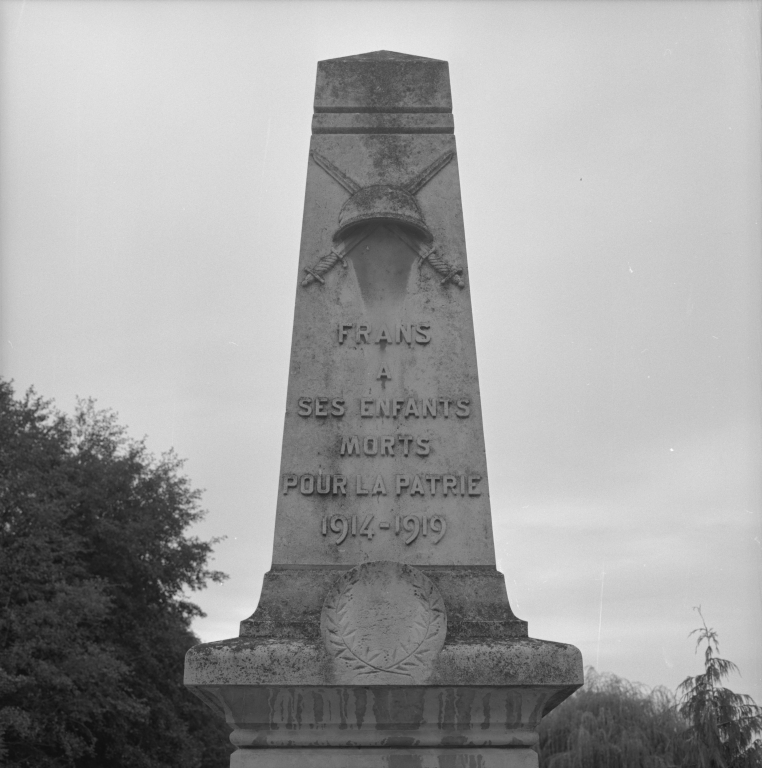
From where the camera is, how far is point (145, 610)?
30031mm

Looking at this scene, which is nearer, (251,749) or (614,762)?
(251,749)

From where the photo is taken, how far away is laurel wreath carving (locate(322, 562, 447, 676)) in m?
6.02

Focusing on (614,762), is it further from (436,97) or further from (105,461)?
(436,97)

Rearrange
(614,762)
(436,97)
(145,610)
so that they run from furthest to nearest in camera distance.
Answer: (145,610) < (614,762) < (436,97)

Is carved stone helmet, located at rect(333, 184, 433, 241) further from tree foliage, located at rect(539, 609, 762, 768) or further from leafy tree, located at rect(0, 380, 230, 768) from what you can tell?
leafy tree, located at rect(0, 380, 230, 768)

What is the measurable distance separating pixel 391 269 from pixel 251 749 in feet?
11.0

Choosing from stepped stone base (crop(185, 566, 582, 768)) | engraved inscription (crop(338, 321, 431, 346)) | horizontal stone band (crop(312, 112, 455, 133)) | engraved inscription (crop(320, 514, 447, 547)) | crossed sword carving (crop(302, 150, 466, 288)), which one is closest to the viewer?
stepped stone base (crop(185, 566, 582, 768))

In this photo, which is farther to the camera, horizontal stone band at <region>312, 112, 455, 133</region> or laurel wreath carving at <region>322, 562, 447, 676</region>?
horizontal stone band at <region>312, 112, 455, 133</region>

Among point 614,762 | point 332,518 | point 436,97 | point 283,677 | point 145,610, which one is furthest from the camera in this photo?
point 145,610

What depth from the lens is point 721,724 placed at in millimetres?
13742

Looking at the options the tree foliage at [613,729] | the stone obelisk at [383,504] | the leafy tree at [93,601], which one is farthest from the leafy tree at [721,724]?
the leafy tree at [93,601]

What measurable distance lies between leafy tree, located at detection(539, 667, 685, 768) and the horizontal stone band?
18.1 metres

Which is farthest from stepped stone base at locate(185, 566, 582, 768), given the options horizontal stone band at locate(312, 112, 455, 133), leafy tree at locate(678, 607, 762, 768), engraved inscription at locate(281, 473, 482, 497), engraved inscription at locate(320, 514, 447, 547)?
leafy tree at locate(678, 607, 762, 768)

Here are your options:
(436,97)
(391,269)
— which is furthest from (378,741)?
(436,97)
